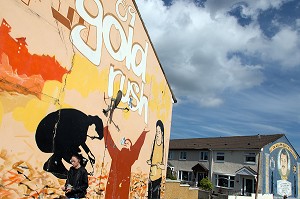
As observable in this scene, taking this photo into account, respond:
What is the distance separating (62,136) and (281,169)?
32749mm

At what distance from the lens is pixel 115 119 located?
1091 centimetres

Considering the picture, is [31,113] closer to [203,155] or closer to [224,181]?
[224,181]

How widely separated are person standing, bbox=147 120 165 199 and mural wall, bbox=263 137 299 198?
2136 centimetres

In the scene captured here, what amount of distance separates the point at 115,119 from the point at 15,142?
14.5 feet

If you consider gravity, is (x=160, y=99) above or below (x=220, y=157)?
above

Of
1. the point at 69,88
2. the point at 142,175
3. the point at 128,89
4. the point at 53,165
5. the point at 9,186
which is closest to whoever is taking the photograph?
the point at 9,186

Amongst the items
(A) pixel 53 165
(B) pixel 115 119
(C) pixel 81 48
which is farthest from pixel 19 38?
(B) pixel 115 119

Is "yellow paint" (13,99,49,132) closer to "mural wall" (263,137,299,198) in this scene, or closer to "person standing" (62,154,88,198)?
"person standing" (62,154,88,198)

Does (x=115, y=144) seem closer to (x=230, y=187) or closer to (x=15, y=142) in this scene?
(x=15, y=142)

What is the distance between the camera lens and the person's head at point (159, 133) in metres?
14.5

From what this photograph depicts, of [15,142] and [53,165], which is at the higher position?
[15,142]

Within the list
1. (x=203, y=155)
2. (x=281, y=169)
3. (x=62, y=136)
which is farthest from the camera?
(x=203, y=155)

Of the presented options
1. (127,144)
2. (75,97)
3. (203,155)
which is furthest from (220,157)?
(75,97)

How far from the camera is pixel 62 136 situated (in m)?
8.41
